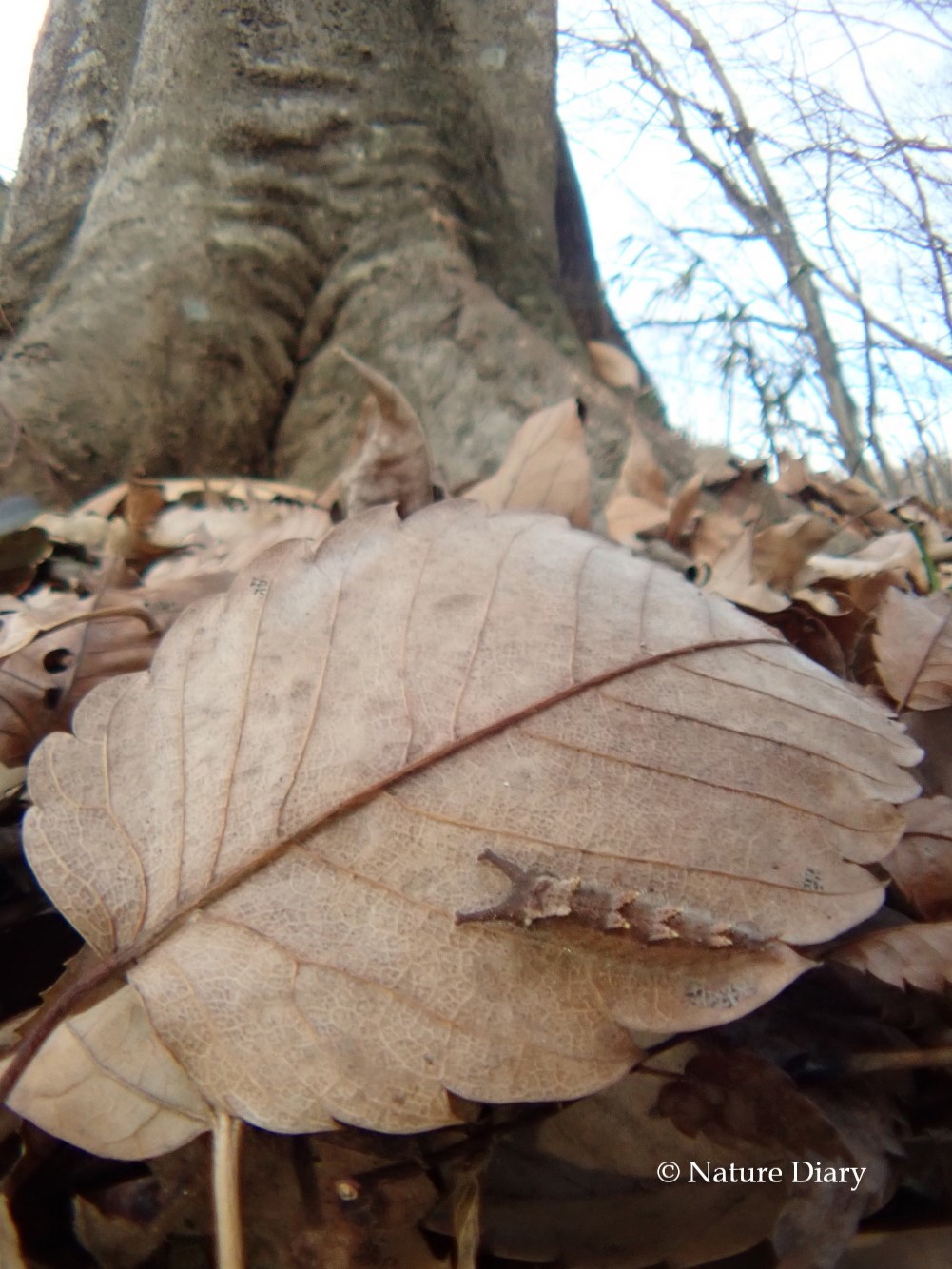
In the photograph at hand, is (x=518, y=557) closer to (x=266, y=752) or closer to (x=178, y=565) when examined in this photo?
(x=266, y=752)

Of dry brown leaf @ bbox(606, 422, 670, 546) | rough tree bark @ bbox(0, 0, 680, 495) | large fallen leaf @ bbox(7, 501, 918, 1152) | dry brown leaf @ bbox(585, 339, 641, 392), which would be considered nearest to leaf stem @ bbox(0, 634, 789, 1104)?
large fallen leaf @ bbox(7, 501, 918, 1152)

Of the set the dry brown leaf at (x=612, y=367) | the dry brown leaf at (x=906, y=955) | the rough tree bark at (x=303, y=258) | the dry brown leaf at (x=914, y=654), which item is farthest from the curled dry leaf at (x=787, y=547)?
the dry brown leaf at (x=612, y=367)

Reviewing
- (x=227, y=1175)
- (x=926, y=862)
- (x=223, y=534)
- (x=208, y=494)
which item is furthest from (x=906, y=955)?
(x=208, y=494)

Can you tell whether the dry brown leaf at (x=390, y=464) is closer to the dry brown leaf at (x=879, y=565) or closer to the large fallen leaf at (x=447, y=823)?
the large fallen leaf at (x=447, y=823)

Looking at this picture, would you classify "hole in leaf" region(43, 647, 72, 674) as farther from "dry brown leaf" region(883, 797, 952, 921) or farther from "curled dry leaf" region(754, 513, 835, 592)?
"curled dry leaf" region(754, 513, 835, 592)

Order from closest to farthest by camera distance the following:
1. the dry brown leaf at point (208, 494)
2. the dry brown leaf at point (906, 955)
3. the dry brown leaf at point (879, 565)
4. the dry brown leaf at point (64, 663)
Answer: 1. the dry brown leaf at point (906, 955)
2. the dry brown leaf at point (64, 663)
3. the dry brown leaf at point (879, 565)
4. the dry brown leaf at point (208, 494)

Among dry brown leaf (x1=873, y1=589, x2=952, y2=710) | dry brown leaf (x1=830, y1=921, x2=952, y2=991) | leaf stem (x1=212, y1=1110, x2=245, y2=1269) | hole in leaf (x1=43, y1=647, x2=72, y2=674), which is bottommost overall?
leaf stem (x1=212, y1=1110, x2=245, y2=1269)

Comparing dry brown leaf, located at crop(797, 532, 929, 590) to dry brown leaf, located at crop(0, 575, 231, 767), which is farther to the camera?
dry brown leaf, located at crop(797, 532, 929, 590)

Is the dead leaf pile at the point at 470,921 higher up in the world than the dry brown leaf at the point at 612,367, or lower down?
lower down
